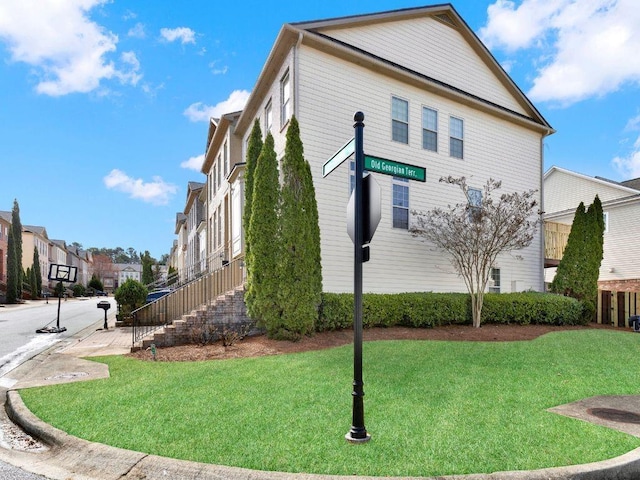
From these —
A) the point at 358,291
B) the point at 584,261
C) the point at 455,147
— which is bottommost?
the point at 358,291

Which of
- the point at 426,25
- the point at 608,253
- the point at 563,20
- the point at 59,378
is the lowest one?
the point at 59,378

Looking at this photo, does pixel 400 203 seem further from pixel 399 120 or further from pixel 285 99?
pixel 285 99

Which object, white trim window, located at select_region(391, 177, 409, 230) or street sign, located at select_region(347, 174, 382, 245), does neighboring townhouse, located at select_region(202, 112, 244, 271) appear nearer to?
white trim window, located at select_region(391, 177, 409, 230)

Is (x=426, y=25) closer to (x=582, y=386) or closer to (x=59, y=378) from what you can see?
(x=582, y=386)

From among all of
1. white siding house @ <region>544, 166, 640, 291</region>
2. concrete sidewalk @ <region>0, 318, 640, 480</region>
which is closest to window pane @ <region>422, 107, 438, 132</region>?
concrete sidewalk @ <region>0, 318, 640, 480</region>

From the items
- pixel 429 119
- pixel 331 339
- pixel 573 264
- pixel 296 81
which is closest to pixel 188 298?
pixel 331 339

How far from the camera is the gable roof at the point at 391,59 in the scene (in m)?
12.1

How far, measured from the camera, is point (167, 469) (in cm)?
347

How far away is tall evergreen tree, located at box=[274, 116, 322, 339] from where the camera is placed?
33.0ft

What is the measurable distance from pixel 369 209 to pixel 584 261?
14357 millimetres

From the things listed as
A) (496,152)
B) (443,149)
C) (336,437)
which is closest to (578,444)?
(336,437)

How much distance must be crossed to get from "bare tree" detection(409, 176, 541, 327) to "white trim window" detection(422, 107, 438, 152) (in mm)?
1301

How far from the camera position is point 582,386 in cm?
589

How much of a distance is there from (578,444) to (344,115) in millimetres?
10485
